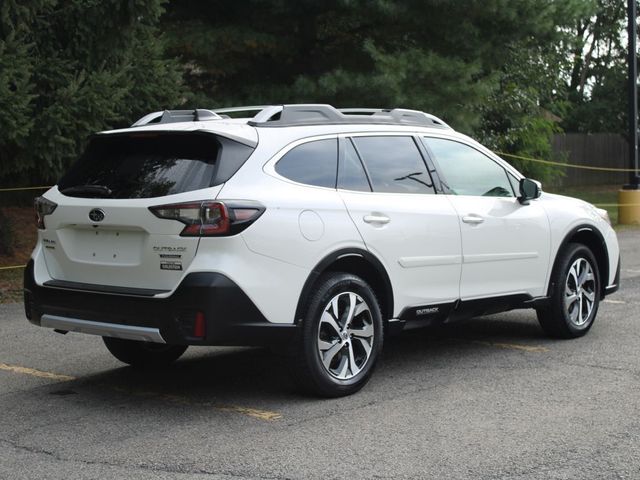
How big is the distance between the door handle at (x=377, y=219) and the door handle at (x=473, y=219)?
0.81 metres

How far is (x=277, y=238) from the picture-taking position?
590cm

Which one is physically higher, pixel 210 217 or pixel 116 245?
pixel 210 217

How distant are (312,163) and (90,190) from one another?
4.50 ft

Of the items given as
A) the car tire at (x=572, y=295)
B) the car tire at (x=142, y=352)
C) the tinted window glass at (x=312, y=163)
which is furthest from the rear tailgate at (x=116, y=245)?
the car tire at (x=572, y=295)

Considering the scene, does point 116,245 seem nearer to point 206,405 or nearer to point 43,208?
point 43,208

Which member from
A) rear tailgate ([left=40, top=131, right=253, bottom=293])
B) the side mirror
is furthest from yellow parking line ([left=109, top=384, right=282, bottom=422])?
the side mirror

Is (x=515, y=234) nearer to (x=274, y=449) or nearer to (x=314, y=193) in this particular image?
(x=314, y=193)

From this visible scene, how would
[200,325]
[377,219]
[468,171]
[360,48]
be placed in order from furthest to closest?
[360,48]
[468,171]
[377,219]
[200,325]

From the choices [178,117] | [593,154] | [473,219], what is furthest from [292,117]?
[593,154]

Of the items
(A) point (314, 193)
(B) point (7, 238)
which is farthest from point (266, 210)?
(B) point (7, 238)

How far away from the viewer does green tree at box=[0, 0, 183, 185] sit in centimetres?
1138

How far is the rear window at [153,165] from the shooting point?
5.95 m

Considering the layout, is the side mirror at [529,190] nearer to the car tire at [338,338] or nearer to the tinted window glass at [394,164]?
the tinted window glass at [394,164]

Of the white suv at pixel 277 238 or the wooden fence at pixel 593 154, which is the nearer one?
the white suv at pixel 277 238
